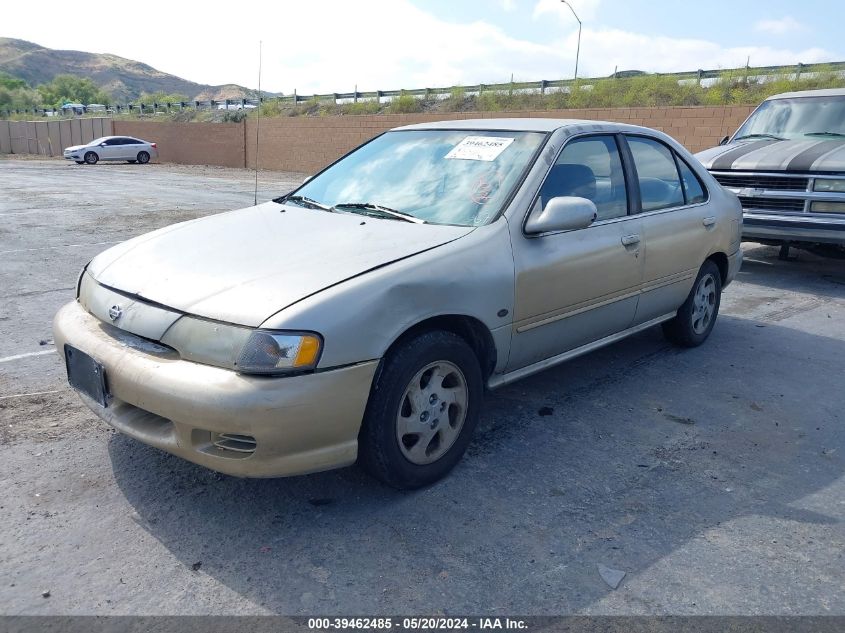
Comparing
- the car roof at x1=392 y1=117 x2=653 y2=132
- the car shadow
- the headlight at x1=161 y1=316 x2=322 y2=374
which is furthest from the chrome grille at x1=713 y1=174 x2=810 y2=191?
the headlight at x1=161 y1=316 x2=322 y2=374

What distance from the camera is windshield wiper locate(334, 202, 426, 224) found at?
146 inches

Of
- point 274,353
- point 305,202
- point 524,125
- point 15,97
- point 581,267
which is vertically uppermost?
point 15,97

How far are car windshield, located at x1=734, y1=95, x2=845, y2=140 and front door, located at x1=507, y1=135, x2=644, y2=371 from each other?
17.9 feet

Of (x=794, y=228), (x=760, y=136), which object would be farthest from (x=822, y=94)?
(x=794, y=228)

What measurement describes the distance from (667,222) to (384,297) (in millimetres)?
2549

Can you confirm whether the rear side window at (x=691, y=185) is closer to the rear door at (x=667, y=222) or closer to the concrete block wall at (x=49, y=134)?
the rear door at (x=667, y=222)

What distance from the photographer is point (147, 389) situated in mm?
2836

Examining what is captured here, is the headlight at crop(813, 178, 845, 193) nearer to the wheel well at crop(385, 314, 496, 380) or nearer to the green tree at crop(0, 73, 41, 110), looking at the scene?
the wheel well at crop(385, 314, 496, 380)

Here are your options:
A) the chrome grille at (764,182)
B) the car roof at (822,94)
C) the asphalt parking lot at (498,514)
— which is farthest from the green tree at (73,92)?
the asphalt parking lot at (498,514)

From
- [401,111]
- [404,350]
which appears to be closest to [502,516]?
[404,350]

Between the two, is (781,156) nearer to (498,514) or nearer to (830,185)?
(830,185)

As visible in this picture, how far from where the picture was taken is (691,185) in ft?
17.2

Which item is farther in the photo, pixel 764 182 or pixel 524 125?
pixel 764 182

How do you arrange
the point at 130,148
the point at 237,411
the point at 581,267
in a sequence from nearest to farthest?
the point at 237,411 → the point at 581,267 → the point at 130,148
